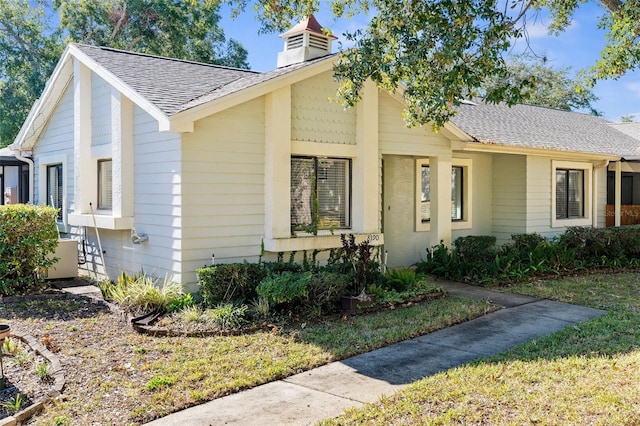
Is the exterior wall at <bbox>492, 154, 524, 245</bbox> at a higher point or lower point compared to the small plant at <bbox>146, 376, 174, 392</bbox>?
higher

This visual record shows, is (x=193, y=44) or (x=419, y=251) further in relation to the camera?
(x=193, y=44)

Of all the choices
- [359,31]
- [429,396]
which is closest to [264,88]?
[359,31]

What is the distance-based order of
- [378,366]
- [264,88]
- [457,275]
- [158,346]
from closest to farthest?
[378,366] → [158,346] → [264,88] → [457,275]

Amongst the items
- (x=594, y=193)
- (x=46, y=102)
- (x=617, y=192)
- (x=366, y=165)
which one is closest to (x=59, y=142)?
(x=46, y=102)

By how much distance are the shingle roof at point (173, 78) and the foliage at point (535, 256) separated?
17.6 ft

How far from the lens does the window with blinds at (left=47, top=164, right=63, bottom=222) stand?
42.7 ft

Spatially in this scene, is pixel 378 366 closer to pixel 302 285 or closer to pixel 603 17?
pixel 302 285

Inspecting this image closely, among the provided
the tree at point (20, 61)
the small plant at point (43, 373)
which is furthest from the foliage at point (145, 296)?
the tree at point (20, 61)

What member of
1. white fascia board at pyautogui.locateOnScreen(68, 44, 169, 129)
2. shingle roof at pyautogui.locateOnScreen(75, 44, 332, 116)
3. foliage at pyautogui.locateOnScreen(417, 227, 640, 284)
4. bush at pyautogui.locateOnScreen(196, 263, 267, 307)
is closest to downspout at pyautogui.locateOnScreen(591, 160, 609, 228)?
foliage at pyautogui.locateOnScreen(417, 227, 640, 284)

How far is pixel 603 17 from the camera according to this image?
421 inches

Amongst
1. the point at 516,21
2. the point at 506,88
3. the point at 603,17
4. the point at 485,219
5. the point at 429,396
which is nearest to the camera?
the point at 429,396

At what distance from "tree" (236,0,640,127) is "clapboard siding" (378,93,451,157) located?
242 cm

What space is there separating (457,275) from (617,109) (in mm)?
43318

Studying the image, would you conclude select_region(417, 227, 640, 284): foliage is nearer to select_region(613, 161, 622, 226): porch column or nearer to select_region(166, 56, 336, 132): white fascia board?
select_region(613, 161, 622, 226): porch column
